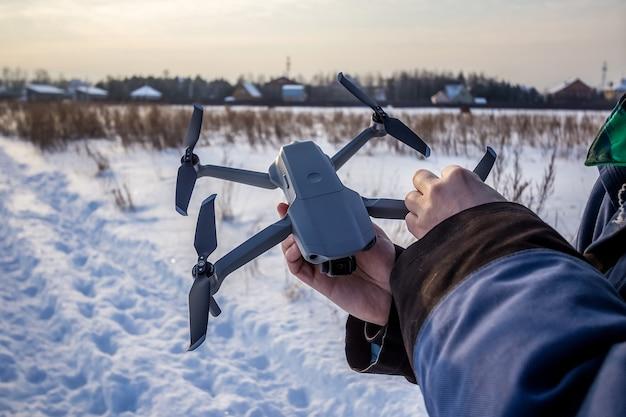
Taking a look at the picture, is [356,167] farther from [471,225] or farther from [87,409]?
[471,225]

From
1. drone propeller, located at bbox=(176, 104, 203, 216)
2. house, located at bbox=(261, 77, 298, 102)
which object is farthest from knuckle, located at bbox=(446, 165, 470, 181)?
house, located at bbox=(261, 77, 298, 102)

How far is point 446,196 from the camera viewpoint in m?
0.74

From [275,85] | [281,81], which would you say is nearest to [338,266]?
[275,85]

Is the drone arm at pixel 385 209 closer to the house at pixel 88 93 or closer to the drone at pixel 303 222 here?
the drone at pixel 303 222

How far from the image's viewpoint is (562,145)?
8523 millimetres

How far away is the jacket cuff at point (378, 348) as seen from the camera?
103cm

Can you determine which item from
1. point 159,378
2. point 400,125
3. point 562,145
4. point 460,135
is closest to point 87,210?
point 159,378

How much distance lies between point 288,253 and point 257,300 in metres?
2.48

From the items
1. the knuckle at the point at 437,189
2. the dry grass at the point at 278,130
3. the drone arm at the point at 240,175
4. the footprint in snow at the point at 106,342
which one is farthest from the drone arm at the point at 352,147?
the dry grass at the point at 278,130

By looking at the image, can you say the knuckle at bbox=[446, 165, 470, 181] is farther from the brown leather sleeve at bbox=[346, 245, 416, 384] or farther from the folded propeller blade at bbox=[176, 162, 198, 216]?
the folded propeller blade at bbox=[176, 162, 198, 216]

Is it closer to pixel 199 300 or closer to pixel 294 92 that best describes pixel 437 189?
pixel 199 300

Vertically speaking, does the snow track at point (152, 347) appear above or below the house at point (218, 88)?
below

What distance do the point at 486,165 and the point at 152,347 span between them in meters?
2.38

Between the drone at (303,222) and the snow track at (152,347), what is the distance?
1602mm
